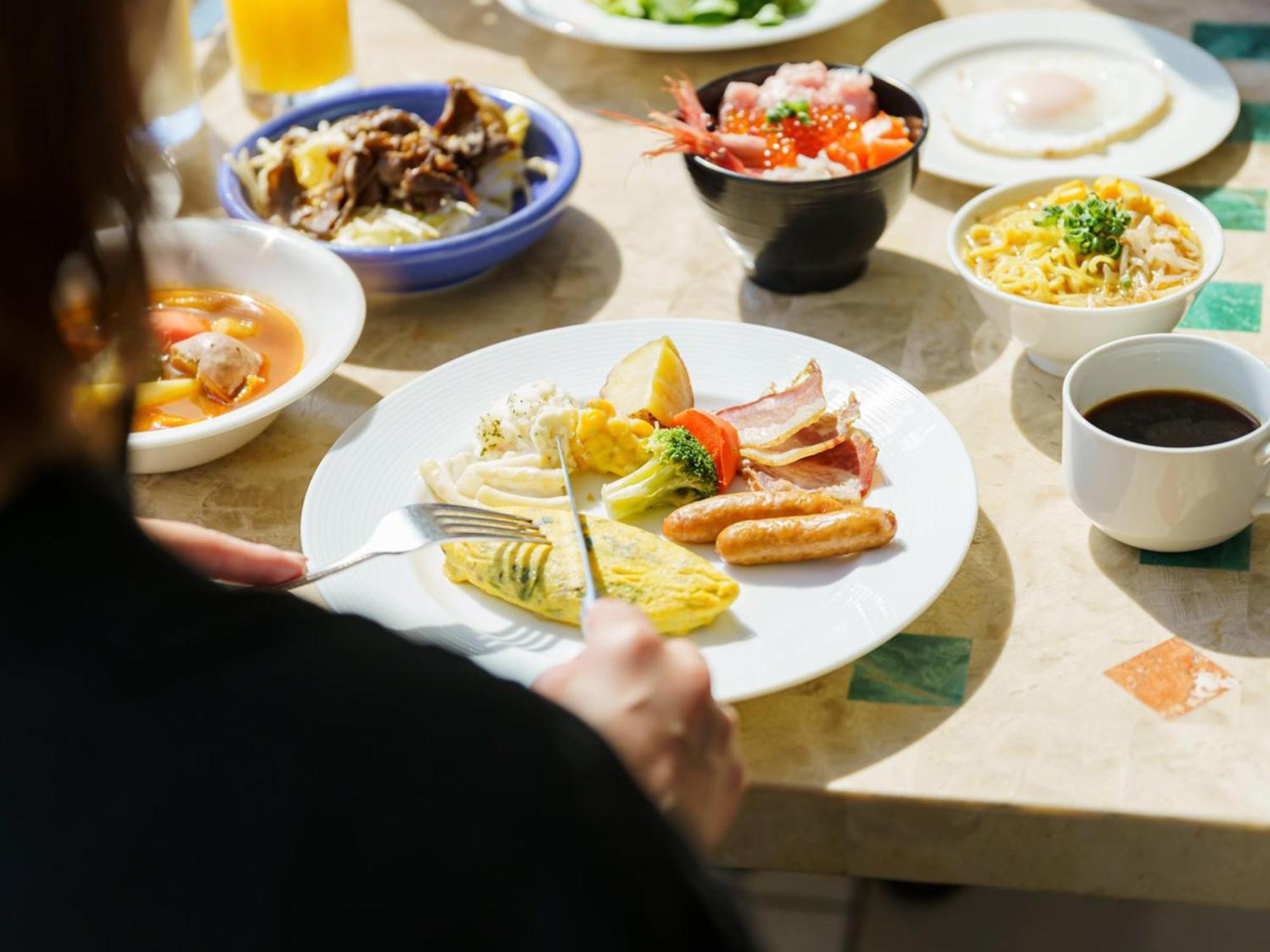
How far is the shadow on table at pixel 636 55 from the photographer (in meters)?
2.68

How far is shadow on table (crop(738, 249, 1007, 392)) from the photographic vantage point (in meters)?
→ 1.92

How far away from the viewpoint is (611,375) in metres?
1.78

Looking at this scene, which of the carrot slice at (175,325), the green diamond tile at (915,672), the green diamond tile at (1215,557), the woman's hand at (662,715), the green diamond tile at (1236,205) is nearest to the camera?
the woman's hand at (662,715)

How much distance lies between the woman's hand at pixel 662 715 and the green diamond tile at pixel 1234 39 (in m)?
2.05

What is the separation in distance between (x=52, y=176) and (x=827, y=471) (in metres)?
1.08

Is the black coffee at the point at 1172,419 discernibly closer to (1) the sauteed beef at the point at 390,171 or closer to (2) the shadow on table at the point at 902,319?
(2) the shadow on table at the point at 902,319

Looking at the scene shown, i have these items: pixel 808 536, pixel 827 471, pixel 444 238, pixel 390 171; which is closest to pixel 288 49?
pixel 390 171

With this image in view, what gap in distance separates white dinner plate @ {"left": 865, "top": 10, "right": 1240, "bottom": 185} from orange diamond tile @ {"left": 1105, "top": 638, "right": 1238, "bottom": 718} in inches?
33.3

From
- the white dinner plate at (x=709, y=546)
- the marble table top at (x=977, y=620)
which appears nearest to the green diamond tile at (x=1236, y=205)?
the marble table top at (x=977, y=620)

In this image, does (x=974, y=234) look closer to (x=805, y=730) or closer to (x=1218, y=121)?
(x=1218, y=121)


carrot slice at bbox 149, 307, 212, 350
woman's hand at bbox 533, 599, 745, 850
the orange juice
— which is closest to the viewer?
woman's hand at bbox 533, 599, 745, 850

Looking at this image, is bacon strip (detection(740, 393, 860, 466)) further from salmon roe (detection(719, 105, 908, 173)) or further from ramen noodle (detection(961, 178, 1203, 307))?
salmon roe (detection(719, 105, 908, 173))

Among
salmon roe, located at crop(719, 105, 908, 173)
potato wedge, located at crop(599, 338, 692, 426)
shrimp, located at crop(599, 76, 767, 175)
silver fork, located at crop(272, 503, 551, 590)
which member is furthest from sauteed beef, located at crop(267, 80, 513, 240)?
silver fork, located at crop(272, 503, 551, 590)

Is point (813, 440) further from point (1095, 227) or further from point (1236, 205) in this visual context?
point (1236, 205)
